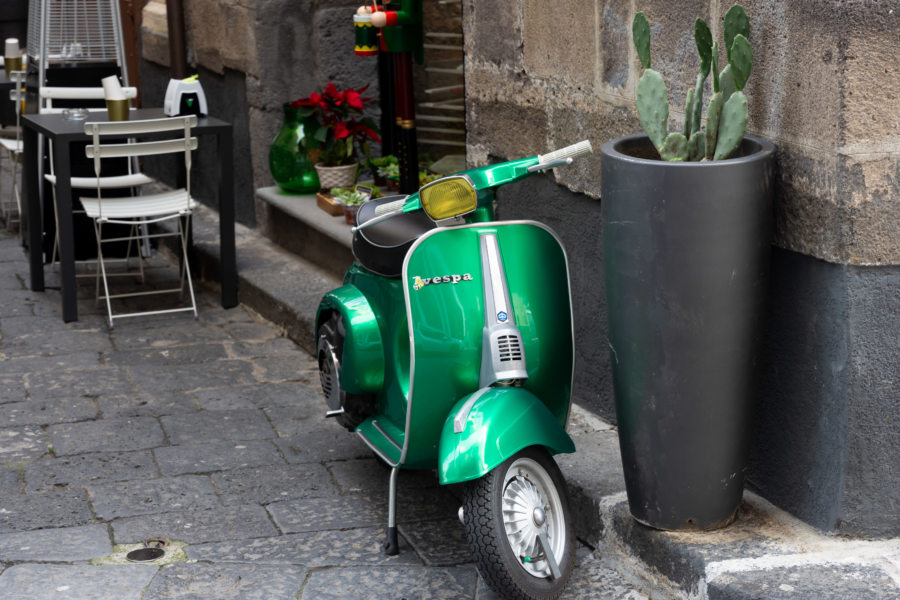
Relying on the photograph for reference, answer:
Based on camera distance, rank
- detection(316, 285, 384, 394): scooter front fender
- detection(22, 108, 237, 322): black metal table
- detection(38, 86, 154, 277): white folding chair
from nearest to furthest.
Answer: detection(316, 285, 384, 394): scooter front fender → detection(22, 108, 237, 322): black metal table → detection(38, 86, 154, 277): white folding chair

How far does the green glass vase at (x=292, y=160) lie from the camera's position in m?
6.68

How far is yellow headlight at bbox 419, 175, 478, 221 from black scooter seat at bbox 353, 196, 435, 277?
20 centimetres

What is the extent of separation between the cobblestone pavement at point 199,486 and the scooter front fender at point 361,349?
1.41 ft

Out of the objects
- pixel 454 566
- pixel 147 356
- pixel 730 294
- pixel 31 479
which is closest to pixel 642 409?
pixel 730 294

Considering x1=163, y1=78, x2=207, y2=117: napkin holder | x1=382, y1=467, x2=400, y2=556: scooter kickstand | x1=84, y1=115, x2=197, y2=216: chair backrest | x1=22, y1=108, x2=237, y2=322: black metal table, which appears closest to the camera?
x1=382, y1=467, x2=400, y2=556: scooter kickstand

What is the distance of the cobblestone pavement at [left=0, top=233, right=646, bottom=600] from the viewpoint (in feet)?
11.0

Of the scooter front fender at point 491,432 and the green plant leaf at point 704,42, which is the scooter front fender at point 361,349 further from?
the green plant leaf at point 704,42

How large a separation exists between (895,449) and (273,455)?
2.18 m

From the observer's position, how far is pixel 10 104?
8320mm

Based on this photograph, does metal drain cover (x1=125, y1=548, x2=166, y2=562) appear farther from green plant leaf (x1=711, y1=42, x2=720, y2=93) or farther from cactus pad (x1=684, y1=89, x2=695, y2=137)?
green plant leaf (x1=711, y1=42, x2=720, y2=93)

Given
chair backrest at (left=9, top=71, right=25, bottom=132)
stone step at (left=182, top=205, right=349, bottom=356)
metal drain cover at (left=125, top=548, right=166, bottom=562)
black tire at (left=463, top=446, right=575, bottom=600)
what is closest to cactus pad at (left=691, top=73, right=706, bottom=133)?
black tire at (left=463, top=446, right=575, bottom=600)

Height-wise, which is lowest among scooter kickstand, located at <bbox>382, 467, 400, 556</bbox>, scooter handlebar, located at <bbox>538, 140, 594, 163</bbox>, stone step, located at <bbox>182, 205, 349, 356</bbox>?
scooter kickstand, located at <bbox>382, 467, 400, 556</bbox>

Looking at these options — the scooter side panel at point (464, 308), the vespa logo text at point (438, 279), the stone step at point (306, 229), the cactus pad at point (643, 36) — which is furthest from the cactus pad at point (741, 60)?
the stone step at point (306, 229)

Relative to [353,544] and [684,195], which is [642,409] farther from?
[353,544]
